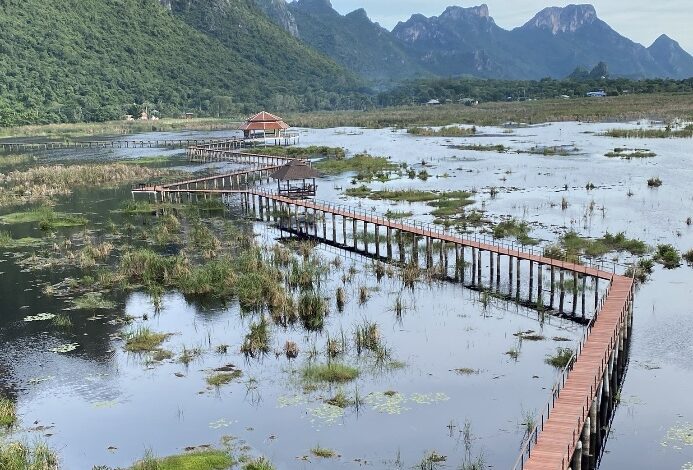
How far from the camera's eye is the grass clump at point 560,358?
2441cm

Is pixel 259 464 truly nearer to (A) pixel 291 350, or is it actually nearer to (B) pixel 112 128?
(A) pixel 291 350

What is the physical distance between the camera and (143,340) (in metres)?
28.1

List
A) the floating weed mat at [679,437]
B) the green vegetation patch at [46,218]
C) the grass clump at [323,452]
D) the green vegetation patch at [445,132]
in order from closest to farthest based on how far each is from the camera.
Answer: the floating weed mat at [679,437] < the grass clump at [323,452] < the green vegetation patch at [46,218] < the green vegetation patch at [445,132]

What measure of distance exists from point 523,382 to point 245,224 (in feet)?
103

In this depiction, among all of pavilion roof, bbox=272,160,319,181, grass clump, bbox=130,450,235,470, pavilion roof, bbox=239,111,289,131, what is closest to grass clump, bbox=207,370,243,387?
grass clump, bbox=130,450,235,470

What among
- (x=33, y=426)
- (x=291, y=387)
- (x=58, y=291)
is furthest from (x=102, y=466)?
(x=58, y=291)

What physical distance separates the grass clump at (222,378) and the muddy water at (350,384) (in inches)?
14.5

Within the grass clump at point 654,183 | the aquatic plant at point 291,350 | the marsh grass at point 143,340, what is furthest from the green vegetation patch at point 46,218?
the grass clump at point 654,183

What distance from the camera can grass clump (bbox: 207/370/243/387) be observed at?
80.0 feet

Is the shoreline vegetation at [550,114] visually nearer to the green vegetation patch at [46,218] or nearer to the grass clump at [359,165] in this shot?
the grass clump at [359,165]

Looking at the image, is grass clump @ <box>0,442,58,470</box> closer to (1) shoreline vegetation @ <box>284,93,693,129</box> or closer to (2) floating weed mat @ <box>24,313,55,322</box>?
(2) floating weed mat @ <box>24,313,55,322</box>

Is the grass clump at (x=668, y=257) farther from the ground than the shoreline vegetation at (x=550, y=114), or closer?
closer

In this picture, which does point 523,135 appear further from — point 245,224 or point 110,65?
point 110,65

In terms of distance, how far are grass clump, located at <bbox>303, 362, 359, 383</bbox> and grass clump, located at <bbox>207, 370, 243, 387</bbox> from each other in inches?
99.8
